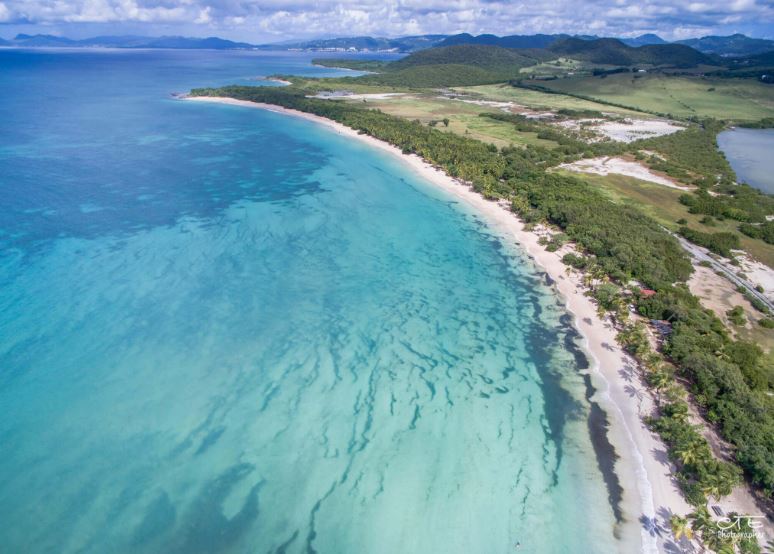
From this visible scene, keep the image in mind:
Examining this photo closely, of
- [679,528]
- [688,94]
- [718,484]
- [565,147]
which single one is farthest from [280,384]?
[688,94]

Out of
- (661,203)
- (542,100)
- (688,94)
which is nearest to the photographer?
(661,203)

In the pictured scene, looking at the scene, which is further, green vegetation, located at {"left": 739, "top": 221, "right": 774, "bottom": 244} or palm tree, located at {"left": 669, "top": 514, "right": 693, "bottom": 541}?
green vegetation, located at {"left": 739, "top": 221, "right": 774, "bottom": 244}

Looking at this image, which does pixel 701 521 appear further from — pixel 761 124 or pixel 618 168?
pixel 761 124

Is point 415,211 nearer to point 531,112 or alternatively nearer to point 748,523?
point 748,523

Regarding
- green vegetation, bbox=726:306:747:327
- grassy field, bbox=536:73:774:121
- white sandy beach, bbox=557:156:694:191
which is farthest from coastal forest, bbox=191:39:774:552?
grassy field, bbox=536:73:774:121

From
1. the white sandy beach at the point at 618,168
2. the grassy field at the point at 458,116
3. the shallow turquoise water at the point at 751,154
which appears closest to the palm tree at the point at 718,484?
the white sandy beach at the point at 618,168

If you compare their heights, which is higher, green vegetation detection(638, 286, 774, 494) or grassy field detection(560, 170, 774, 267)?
green vegetation detection(638, 286, 774, 494)

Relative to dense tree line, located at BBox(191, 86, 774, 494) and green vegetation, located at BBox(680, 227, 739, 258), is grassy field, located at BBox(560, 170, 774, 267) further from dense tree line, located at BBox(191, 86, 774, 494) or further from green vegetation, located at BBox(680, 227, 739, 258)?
dense tree line, located at BBox(191, 86, 774, 494)
